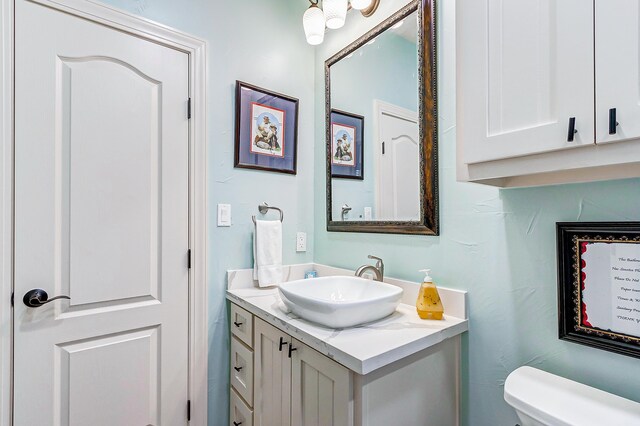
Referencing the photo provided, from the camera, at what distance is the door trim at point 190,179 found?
115 centimetres

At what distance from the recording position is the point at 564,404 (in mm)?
786

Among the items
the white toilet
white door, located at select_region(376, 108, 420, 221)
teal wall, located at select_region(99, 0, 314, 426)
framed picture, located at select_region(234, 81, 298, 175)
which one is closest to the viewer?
the white toilet

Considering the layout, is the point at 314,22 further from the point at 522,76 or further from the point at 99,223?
the point at 99,223

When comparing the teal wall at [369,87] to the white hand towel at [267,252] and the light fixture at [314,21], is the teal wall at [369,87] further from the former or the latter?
the white hand towel at [267,252]

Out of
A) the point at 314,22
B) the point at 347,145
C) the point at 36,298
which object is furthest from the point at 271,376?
the point at 314,22

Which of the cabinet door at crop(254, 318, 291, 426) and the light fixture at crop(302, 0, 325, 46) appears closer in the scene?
the cabinet door at crop(254, 318, 291, 426)

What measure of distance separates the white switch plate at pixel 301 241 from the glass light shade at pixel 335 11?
1172 mm

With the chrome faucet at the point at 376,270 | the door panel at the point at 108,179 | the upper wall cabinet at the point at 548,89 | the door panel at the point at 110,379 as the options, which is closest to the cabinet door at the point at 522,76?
the upper wall cabinet at the point at 548,89

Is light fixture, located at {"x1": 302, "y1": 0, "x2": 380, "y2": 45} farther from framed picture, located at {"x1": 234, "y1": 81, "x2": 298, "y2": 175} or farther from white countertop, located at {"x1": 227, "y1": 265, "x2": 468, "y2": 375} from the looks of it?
white countertop, located at {"x1": 227, "y1": 265, "x2": 468, "y2": 375}

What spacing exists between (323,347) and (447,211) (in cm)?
73

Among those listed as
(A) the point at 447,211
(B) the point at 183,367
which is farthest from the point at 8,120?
(A) the point at 447,211

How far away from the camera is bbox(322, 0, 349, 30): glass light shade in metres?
1.55

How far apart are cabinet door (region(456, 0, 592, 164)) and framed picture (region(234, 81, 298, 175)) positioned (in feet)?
3.74

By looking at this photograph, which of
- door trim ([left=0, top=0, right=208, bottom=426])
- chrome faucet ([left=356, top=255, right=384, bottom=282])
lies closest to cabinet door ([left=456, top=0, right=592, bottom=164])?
chrome faucet ([left=356, top=255, right=384, bottom=282])
